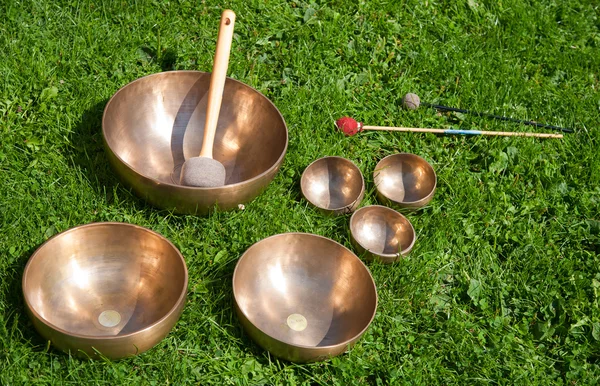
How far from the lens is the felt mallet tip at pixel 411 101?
4207 millimetres

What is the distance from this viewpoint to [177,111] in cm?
370

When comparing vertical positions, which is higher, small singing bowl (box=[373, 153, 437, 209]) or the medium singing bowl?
the medium singing bowl

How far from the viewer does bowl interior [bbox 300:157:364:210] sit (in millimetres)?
3690

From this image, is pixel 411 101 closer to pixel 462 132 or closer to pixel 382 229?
pixel 462 132

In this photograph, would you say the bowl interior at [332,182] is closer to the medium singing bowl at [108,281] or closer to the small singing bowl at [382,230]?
the small singing bowl at [382,230]

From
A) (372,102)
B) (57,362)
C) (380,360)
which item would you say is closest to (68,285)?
(57,362)

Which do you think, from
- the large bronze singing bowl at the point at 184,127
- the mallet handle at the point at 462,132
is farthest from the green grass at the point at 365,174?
the large bronze singing bowl at the point at 184,127

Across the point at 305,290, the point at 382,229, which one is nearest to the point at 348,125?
the point at 382,229

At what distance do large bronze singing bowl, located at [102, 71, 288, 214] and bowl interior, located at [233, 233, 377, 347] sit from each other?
1.32ft

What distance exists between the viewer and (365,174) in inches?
153

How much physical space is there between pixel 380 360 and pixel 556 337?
2.85ft

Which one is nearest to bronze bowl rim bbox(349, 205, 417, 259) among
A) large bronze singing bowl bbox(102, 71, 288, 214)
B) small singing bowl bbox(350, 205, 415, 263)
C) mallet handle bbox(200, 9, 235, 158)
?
small singing bowl bbox(350, 205, 415, 263)

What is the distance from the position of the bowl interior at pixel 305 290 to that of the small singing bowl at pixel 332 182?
45 centimetres

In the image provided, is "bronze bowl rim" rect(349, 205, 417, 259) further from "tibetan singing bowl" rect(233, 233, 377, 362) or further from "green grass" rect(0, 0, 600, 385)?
"tibetan singing bowl" rect(233, 233, 377, 362)
